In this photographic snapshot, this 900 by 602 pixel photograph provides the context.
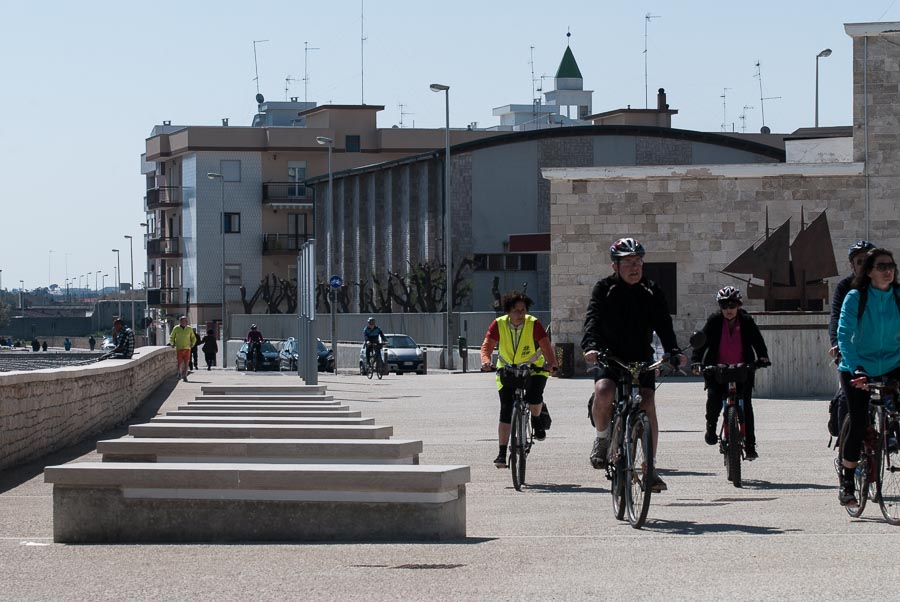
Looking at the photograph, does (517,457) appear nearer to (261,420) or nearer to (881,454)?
(261,420)

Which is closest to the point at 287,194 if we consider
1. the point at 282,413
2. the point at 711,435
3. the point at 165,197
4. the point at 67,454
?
the point at 165,197

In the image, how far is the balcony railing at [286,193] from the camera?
9469 centimetres

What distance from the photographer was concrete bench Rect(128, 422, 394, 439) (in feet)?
41.3

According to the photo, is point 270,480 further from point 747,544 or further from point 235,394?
point 235,394

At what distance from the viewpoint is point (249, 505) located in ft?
29.2

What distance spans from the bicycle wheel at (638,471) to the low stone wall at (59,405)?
6.82 meters

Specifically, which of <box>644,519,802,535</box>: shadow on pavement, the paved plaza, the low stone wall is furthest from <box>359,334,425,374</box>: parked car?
<box>644,519,802,535</box>: shadow on pavement

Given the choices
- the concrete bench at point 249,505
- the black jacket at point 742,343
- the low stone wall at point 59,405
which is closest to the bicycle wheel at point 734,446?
the black jacket at point 742,343

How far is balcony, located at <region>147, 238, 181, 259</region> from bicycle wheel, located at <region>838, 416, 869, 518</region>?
8880 cm

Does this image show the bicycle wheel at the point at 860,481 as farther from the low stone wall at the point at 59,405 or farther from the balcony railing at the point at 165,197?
the balcony railing at the point at 165,197

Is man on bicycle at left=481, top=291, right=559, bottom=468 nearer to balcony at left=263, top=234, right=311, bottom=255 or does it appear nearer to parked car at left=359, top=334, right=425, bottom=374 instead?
parked car at left=359, top=334, right=425, bottom=374

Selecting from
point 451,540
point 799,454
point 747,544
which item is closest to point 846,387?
point 747,544

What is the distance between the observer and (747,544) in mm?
8578

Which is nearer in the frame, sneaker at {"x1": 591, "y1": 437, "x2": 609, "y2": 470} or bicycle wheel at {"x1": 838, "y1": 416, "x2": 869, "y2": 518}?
bicycle wheel at {"x1": 838, "y1": 416, "x2": 869, "y2": 518}
